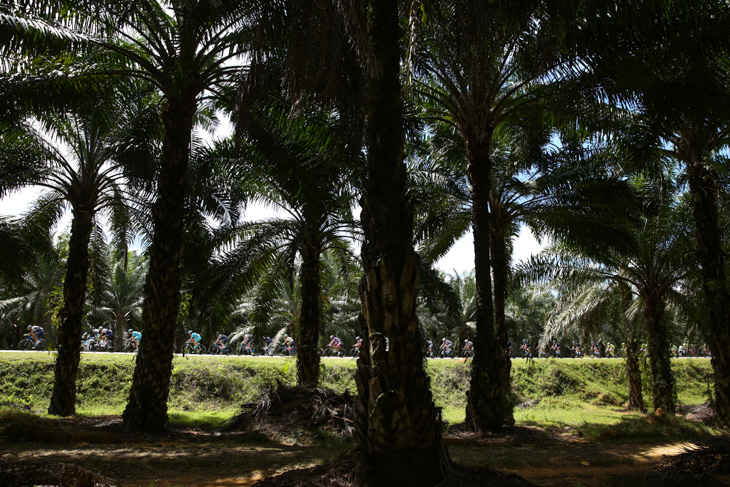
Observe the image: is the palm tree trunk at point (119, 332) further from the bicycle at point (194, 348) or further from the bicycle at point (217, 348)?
the bicycle at point (217, 348)

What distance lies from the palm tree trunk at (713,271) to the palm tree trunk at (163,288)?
10719 mm

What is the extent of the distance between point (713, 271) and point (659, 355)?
4.77 m

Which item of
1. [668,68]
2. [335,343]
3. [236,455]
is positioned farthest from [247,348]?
[668,68]

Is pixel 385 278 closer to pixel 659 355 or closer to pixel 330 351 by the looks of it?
pixel 659 355

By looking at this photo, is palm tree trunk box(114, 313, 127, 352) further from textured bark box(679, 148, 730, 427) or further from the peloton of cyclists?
textured bark box(679, 148, 730, 427)

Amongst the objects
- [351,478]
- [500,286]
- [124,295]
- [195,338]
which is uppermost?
[124,295]

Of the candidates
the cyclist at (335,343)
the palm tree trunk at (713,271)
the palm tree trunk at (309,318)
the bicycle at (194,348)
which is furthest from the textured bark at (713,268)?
the bicycle at (194,348)

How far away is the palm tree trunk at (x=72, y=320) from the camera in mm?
11906

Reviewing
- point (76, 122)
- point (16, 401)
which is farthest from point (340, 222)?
point (16, 401)

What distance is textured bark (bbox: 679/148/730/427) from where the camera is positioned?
11203 mm

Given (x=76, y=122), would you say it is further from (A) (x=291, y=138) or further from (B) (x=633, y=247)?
(B) (x=633, y=247)

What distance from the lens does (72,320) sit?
476 inches

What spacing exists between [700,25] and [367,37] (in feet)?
18.4

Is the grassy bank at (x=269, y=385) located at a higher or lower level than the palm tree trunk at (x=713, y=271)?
lower
